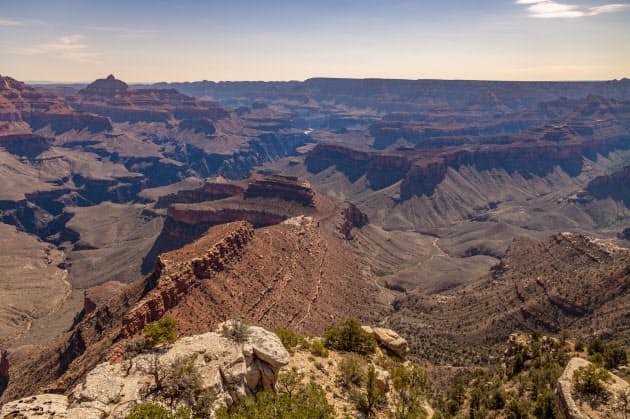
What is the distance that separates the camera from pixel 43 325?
107 m

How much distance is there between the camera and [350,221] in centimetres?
15912

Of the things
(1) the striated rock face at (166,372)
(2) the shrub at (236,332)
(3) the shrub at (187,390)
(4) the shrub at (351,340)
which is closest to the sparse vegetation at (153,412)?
(3) the shrub at (187,390)

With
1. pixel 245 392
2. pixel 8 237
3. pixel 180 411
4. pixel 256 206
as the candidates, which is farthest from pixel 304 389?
pixel 8 237

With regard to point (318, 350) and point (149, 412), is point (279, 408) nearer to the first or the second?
point (149, 412)

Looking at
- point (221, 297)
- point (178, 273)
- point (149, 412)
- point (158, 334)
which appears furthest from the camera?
point (221, 297)

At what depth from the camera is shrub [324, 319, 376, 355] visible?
135 feet

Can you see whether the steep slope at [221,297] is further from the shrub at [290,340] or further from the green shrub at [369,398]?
the green shrub at [369,398]

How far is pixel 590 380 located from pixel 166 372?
96.5 ft

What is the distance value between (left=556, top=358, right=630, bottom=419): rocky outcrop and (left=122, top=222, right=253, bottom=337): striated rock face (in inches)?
1955

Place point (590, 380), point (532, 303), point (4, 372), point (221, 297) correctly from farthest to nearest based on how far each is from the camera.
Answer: point (532, 303) → point (4, 372) → point (221, 297) → point (590, 380)

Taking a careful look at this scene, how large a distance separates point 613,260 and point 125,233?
585 ft

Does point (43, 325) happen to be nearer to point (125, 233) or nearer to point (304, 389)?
point (125, 233)

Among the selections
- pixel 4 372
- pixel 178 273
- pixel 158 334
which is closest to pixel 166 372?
pixel 158 334

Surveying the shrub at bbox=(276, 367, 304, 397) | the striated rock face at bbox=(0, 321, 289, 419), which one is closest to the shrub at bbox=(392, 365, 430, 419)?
the shrub at bbox=(276, 367, 304, 397)
